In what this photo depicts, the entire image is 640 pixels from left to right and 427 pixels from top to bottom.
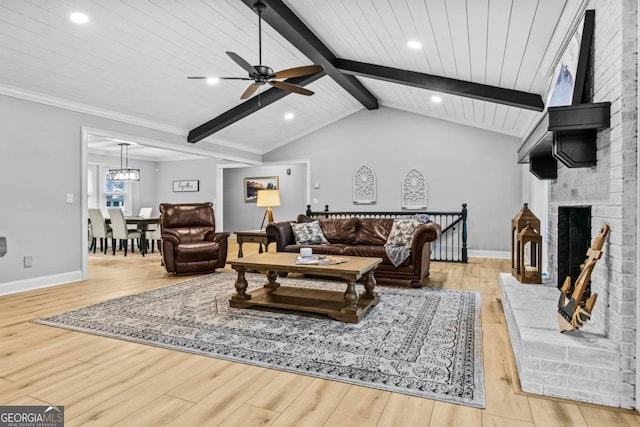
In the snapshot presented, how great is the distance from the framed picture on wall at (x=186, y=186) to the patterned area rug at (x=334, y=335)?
681cm

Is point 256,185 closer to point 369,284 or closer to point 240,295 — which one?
point 240,295

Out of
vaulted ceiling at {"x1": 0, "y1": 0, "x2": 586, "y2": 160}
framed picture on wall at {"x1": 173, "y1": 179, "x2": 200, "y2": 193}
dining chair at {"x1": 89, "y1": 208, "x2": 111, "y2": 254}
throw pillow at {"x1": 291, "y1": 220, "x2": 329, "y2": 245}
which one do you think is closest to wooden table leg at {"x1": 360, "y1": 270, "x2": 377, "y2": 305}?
throw pillow at {"x1": 291, "y1": 220, "x2": 329, "y2": 245}

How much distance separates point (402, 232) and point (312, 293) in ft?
5.49

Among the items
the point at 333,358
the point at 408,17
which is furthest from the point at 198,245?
the point at 408,17

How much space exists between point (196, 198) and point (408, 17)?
8.39m

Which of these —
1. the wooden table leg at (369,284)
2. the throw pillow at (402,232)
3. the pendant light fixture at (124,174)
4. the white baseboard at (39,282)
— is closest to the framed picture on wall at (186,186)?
the pendant light fixture at (124,174)

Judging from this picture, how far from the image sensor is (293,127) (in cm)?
777

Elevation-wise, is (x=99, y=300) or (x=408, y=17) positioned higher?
(x=408, y=17)

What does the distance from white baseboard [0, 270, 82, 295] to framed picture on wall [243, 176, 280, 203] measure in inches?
242

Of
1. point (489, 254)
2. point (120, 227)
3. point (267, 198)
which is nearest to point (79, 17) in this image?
point (267, 198)

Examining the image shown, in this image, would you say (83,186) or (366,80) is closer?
(83,186)

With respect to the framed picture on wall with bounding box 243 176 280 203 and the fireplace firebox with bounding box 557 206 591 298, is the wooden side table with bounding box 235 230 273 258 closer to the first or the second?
the fireplace firebox with bounding box 557 206 591 298

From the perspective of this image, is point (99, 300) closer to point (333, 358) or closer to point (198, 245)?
point (198, 245)

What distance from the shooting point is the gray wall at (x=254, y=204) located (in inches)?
403
